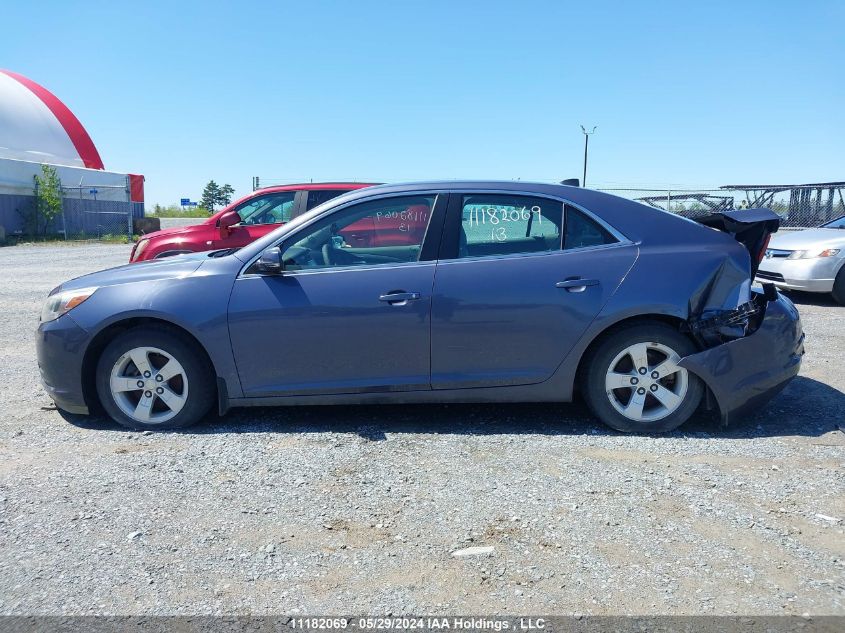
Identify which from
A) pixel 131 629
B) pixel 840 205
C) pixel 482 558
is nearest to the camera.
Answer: pixel 131 629

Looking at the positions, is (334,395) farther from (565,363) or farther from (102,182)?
(102,182)

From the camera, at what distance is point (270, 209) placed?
32.7 ft

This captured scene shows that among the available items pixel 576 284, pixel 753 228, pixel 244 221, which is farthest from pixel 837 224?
pixel 244 221

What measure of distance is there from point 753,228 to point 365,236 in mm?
2690

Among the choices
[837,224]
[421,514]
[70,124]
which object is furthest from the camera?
[70,124]

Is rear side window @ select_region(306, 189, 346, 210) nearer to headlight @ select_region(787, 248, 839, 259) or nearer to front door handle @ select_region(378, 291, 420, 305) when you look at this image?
front door handle @ select_region(378, 291, 420, 305)

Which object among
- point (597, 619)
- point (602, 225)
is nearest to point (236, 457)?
point (597, 619)

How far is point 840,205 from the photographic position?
72.9 feet

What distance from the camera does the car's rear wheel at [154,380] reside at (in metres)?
4.52

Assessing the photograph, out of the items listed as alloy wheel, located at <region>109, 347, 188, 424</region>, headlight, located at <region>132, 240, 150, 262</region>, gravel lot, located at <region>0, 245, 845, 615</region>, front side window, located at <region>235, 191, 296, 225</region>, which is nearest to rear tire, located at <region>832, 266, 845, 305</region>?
gravel lot, located at <region>0, 245, 845, 615</region>

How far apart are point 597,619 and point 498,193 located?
9.41ft

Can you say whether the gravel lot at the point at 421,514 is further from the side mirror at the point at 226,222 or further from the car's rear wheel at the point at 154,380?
the side mirror at the point at 226,222

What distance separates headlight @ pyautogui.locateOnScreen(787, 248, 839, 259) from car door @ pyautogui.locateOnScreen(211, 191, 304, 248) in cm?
722

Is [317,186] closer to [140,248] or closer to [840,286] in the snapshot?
[140,248]
